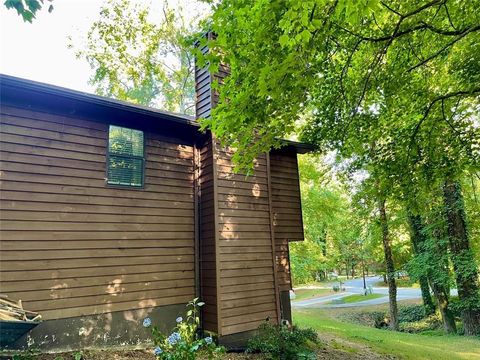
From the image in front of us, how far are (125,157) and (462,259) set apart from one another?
10.6 meters

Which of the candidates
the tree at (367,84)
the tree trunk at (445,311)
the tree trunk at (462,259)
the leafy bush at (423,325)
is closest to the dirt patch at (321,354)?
the tree at (367,84)

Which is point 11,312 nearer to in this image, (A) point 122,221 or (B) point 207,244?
(A) point 122,221

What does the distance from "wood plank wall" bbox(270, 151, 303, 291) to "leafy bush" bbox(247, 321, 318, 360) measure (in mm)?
1870

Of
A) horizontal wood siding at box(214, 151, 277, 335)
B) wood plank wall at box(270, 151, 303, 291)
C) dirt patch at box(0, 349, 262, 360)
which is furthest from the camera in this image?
wood plank wall at box(270, 151, 303, 291)

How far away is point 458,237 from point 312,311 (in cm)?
827

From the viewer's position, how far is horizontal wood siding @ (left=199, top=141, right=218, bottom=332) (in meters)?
6.46

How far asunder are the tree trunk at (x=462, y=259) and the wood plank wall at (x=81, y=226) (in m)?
8.41

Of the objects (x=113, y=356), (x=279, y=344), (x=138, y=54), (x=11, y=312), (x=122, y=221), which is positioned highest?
(x=138, y=54)

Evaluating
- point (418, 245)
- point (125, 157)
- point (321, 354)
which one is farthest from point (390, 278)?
point (125, 157)

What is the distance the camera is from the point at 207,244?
680 centimetres

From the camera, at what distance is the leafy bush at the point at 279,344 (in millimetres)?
5691

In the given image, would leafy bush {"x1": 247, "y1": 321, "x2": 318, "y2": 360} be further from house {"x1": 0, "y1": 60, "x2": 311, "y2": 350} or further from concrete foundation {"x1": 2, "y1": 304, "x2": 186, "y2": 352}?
concrete foundation {"x1": 2, "y1": 304, "x2": 186, "y2": 352}

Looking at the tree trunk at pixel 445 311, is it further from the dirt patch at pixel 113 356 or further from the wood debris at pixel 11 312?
the wood debris at pixel 11 312

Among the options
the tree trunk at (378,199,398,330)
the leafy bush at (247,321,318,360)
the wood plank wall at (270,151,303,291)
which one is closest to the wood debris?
the leafy bush at (247,321,318,360)
